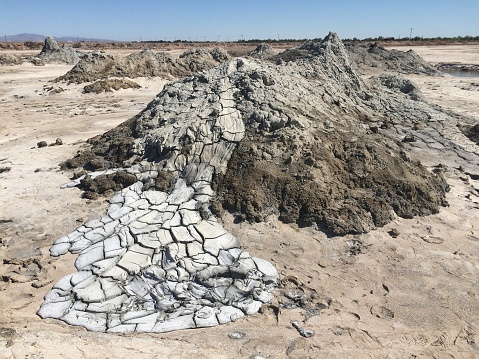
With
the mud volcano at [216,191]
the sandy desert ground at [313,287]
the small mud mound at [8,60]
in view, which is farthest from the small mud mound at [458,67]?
the small mud mound at [8,60]

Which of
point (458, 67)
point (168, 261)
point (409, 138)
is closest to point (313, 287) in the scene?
point (168, 261)

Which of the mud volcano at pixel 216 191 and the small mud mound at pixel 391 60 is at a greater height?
the small mud mound at pixel 391 60

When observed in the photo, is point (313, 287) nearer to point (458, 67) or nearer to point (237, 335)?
point (237, 335)

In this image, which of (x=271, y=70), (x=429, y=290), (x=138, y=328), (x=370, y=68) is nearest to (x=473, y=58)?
(x=370, y=68)

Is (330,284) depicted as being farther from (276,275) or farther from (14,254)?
(14,254)

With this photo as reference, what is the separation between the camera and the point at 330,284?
468 cm

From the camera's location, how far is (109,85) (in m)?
17.1

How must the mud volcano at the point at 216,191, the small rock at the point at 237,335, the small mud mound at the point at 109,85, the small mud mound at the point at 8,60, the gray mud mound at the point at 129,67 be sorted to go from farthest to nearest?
the small mud mound at the point at 8,60
the gray mud mound at the point at 129,67
the small mud mound at the point at 109,85
the mud volcano at the point at 216,191
the small rock at the point at 237,335

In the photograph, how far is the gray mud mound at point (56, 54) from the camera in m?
28.4

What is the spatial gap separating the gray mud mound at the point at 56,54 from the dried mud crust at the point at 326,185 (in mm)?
27028

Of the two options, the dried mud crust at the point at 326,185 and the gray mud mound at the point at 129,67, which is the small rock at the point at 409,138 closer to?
the dried mud crust at the point at 326,185

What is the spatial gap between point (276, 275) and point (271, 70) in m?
4.97

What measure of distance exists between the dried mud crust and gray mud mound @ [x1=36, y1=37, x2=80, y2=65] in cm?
2703

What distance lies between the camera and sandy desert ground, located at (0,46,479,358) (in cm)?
377
